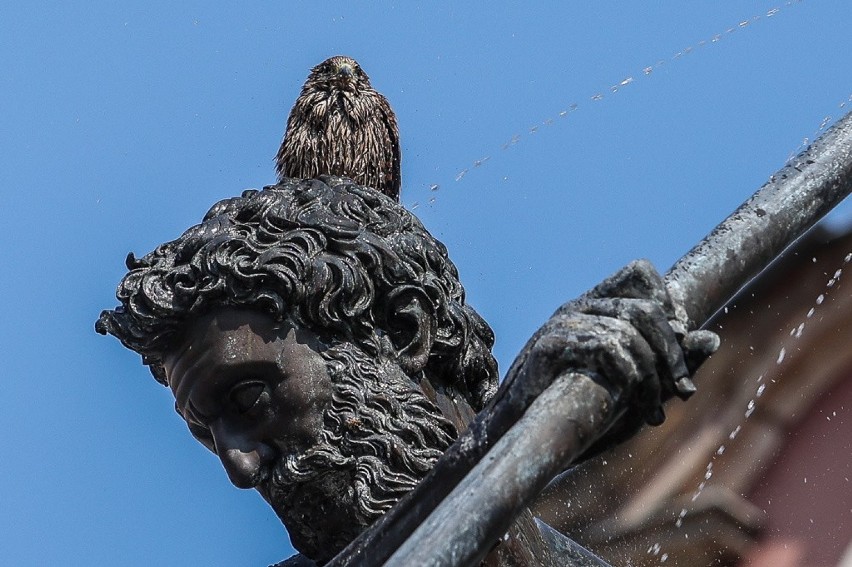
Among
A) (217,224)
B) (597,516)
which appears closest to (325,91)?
(217,224)

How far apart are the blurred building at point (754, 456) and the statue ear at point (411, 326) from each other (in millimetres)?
1628

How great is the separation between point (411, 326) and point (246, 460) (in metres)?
0.73

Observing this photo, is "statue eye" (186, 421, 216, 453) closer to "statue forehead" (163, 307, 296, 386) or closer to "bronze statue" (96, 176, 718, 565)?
"bronze statue" (96, 176, 718, 565)

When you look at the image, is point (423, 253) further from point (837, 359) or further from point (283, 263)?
point (837, 359)

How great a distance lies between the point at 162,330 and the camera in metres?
8.90

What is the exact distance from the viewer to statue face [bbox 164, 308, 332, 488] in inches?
338

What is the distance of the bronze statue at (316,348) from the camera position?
8562 mm

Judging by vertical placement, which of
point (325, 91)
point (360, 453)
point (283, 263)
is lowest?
point (360, 453)

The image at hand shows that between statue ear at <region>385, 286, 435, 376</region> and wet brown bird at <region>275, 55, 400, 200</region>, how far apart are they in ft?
3.02

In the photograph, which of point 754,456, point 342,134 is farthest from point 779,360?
point 342,134

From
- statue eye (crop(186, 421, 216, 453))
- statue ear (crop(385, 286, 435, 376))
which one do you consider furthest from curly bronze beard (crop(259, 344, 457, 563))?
statue eye (crop(186, 421, 216, 453))

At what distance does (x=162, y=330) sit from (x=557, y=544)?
4.66 ft

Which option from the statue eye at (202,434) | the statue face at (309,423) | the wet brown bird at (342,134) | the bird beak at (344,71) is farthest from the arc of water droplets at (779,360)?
the statue eye at (202,434)

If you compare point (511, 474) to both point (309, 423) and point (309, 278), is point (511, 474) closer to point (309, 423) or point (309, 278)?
point (309, 423)
